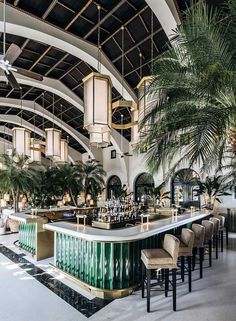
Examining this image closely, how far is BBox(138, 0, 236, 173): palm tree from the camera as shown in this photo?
12.4 feet

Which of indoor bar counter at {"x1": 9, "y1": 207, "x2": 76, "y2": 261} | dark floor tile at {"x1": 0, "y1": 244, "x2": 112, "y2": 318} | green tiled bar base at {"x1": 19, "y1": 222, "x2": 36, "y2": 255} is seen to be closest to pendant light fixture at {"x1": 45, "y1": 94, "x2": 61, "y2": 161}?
indoor bar counter at {"x1": 9, "y1": 207, "x2": 76, "y2": 261}

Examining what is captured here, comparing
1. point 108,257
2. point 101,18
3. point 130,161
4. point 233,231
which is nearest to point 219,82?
point 108,257

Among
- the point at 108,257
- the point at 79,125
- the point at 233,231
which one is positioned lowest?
the point at 233,231

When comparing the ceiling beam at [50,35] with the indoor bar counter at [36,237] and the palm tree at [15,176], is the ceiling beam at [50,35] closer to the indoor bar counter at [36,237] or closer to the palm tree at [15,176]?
the palm tree at [15,176]

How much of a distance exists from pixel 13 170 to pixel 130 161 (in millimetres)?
8902

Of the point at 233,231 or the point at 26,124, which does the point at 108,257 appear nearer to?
the point at 233,231

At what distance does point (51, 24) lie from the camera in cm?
854

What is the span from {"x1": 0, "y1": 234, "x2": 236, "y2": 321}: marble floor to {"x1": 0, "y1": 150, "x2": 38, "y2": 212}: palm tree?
6223mm

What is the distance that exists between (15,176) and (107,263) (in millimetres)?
8433

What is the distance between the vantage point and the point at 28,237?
7.39 m

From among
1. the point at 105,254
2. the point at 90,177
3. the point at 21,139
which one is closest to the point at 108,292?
the point at 105,254

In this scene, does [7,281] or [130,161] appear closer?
[7,281]

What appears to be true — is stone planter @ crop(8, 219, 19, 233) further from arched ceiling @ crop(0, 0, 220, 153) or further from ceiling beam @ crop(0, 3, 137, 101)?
ceiling beam @ crop(0, 3, 137, 101)

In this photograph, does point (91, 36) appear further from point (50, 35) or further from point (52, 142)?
point (52, 142)
